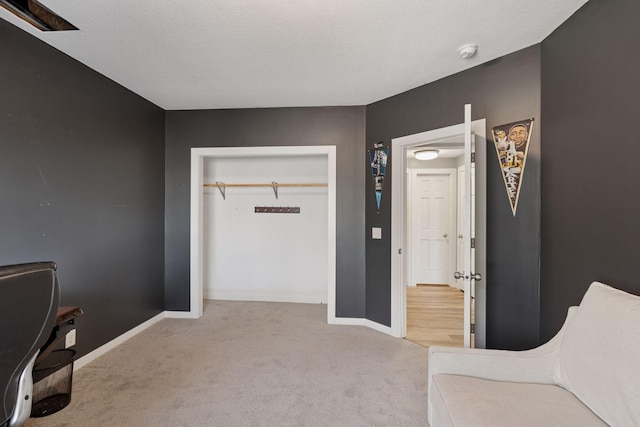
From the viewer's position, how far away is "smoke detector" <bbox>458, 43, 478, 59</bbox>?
208 cm

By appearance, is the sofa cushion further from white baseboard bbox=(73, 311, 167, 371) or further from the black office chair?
white baseboard bbox=(73, 311, 167, 371)

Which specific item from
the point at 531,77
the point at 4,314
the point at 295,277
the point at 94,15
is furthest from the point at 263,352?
the point at 531,77

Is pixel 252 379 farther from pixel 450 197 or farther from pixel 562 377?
pixel 450 197

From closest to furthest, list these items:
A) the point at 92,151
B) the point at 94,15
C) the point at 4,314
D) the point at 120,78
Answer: the point at 4,314 < the point at 94,15 < the point at 92,151 < the point at 120,78

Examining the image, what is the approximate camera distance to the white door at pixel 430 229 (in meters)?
5.08

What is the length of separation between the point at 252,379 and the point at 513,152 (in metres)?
2.64

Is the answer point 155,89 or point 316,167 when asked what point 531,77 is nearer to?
point 316,167

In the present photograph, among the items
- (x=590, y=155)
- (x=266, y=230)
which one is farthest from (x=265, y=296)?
(x=590, y=155)

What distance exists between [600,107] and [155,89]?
11.6ft

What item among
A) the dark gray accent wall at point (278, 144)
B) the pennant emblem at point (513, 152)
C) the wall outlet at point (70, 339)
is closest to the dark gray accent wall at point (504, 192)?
the pennant emblem at point (513, 152)

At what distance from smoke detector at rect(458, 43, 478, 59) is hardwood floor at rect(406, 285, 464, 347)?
102 inches

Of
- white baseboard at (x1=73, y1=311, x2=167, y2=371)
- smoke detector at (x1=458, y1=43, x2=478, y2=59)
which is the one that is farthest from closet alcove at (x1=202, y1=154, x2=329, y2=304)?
smoke detector at (x1=458, y1=43, x2=478, y2=59)

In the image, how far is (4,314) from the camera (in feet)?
2.90

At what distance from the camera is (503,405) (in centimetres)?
119
